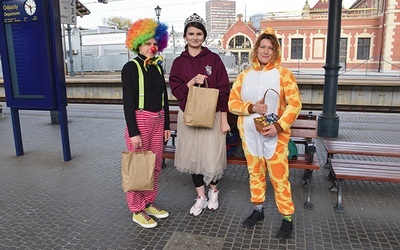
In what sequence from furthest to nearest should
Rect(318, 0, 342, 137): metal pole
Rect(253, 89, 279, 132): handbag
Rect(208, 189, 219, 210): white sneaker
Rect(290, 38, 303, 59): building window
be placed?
Rect(290, 38, 303, 59): building window
Rect(318, 0, 342, 137): metal pole
Rect(208, 189, 219, 210): white sneaker
Rect(253, 89, 279, 132): handbag

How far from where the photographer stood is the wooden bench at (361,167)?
371cm

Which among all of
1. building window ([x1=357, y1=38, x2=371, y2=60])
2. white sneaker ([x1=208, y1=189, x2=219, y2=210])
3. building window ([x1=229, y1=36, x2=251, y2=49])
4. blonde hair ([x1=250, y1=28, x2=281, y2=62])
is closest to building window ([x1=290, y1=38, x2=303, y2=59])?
building window ([x1=357, y1=38, x2=371, y2=60])

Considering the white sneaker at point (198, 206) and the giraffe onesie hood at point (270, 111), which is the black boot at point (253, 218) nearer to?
the giraffe onesie hood at point (270, 111)

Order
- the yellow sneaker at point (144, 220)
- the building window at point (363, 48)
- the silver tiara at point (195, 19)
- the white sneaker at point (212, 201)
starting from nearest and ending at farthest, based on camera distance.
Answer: the silver tiara at point (195, 19)
the yellow sneaker at point (144, 220)
the white sneaker at point (212, 201)
the building window at point (363, 48)

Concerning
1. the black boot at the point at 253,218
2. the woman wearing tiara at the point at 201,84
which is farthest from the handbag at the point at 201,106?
the black boot at the point at 253,218

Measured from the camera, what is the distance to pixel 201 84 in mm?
3396

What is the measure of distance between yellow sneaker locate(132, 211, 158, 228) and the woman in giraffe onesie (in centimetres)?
109

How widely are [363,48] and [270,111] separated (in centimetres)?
3555

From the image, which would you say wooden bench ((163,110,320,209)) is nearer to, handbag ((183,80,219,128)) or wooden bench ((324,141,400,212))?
wooden bench ((324,141,400,212))

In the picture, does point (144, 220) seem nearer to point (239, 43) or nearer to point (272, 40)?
point (272, 40)

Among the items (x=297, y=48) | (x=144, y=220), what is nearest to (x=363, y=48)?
(x=297, y=48)

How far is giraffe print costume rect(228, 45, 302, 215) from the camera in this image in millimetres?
3047

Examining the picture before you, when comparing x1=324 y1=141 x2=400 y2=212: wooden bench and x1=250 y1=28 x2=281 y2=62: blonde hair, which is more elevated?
x1=250 y1=28 x2=281 y2=62: blonde hair

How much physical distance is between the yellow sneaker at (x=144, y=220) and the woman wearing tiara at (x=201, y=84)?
0.60 m
